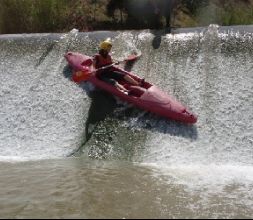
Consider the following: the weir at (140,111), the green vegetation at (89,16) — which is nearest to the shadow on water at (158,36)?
the weir at (140,111)

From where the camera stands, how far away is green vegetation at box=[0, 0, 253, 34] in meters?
11.8

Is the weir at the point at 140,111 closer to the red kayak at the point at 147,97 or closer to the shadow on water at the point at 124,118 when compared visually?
the shadow on water at the point at 124,118

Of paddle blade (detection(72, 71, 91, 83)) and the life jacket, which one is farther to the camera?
the life jacket

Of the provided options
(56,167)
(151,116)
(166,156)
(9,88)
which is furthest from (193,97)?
(9,88)

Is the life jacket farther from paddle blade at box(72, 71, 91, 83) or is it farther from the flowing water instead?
the flowing water

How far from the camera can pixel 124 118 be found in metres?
8.30

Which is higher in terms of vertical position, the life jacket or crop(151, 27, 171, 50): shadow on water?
crop(151, 27, 171, 50): shadow on water

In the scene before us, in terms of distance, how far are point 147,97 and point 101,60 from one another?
1329 mm

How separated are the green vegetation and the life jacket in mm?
2201

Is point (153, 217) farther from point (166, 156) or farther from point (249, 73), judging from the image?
point (249, 73)

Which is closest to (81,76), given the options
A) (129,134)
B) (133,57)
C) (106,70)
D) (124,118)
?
(106,70)

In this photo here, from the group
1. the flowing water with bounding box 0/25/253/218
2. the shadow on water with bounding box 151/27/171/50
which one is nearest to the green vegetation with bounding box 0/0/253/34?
the shadow on water with bounding box 151/27/171/50

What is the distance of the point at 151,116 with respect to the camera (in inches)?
324

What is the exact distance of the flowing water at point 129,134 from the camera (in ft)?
19.0
